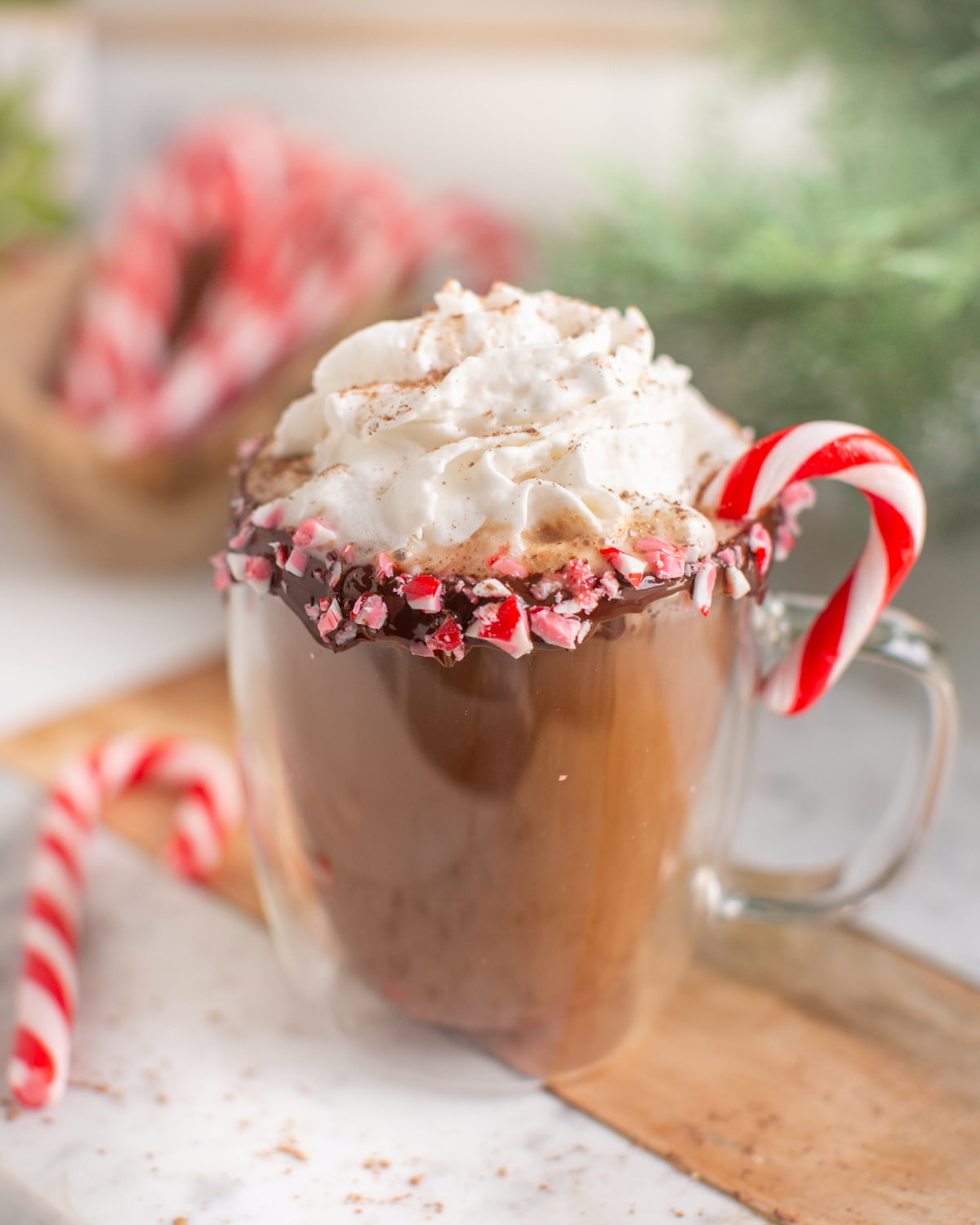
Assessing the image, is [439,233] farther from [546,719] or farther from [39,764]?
[546,719]

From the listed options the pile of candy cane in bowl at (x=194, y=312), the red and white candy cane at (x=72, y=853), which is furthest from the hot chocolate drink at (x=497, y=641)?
the pile of candy cane in bowl at (x=194, y=312)

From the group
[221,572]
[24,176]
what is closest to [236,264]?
[24,176]

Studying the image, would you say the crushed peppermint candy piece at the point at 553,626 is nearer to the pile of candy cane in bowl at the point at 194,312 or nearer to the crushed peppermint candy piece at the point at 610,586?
the crushed peppermint candy piece at the point at 610,586

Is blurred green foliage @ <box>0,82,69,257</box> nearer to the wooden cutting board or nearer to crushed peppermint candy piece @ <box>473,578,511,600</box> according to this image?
the wooden cutting board

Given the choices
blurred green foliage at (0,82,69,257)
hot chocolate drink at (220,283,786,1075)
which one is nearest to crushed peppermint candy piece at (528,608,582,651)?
hot chocolate drink at (220,283,786,1075)

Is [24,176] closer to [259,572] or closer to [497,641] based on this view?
[259,572]

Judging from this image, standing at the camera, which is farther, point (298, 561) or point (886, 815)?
point (886, 815)

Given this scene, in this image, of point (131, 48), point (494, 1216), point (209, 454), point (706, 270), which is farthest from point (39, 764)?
point (131, 48)
